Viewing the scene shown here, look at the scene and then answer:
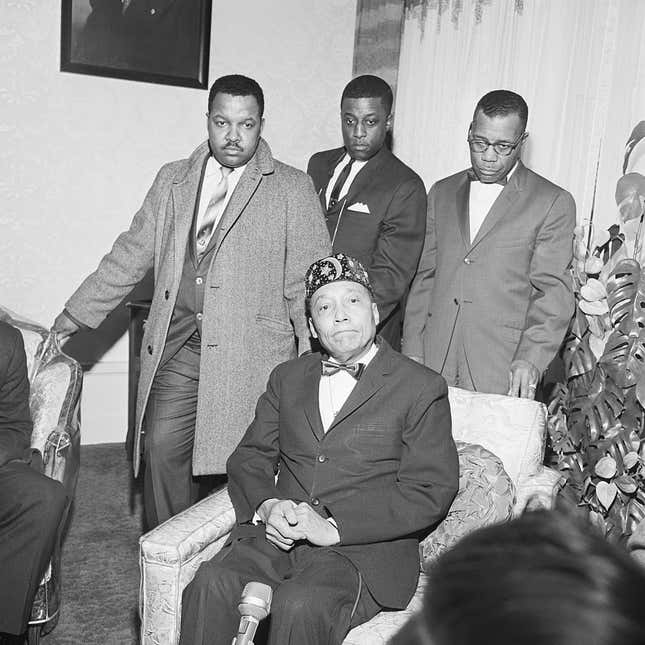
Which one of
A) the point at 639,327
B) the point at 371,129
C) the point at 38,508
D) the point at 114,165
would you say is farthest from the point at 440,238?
the point at 114,165

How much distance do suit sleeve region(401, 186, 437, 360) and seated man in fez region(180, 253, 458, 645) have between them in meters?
0.70

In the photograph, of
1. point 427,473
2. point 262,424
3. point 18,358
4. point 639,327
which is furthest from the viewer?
point 639,327

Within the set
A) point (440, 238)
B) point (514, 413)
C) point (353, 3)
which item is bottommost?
point (514, 413)

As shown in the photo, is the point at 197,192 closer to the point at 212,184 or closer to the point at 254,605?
the point at 212,184

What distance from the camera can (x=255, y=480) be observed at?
2.51m

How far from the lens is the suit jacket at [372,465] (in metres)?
2.33

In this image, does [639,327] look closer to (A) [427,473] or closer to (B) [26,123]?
(A) [427,473]

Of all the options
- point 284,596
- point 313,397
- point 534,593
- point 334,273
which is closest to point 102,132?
point 334,273

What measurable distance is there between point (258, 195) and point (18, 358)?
0.93 metres

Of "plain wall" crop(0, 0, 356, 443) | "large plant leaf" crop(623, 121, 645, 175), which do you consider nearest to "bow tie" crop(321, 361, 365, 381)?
"large plant leaf" crop(623, 121, 645, 175)

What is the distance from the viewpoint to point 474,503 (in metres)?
2.48

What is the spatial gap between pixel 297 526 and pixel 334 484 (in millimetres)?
174

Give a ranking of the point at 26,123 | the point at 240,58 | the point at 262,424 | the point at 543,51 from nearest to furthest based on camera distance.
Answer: the point at 262,424 → the point at 543,51 → the point at 26,123 → the point at 240,58

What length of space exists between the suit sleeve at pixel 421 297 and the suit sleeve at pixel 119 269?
3.14ft
